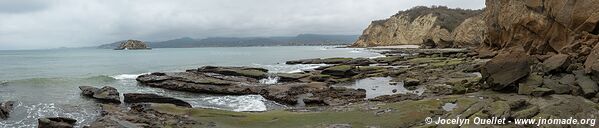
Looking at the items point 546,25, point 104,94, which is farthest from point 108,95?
point 546,25

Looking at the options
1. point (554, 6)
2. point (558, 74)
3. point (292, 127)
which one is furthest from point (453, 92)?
point (554, 6)

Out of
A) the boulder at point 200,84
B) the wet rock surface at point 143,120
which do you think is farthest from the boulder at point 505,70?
the wet rock surface at point 143,120

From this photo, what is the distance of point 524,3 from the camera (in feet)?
174

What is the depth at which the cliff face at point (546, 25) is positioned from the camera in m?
40.8

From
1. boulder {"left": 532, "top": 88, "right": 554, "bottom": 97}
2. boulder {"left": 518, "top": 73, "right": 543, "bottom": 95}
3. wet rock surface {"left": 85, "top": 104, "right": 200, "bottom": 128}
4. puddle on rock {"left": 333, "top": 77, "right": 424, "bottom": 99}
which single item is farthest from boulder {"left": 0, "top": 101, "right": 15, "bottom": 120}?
boulder {"left": 532, "top": 88, "right": 554, "bottom": 97}

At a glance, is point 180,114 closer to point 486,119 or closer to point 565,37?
point 486,119

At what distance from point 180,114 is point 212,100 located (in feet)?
36.0

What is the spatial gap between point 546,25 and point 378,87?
20.9m

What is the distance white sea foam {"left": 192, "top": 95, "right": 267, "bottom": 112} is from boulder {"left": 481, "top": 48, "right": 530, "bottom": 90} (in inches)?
576

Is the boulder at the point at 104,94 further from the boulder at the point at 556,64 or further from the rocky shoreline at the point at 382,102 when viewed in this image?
the boulder at the point at 556,64

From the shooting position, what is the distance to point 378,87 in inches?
1622

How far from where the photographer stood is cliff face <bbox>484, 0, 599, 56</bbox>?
134 ft

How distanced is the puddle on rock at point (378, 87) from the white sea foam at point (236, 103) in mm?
7924

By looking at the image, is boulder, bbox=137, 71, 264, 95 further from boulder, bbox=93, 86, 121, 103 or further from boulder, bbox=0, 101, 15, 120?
boulder, bbox=0, 101, 15, 120
